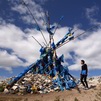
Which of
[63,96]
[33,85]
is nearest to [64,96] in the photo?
[63,96]

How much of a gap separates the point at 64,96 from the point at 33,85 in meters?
4.15

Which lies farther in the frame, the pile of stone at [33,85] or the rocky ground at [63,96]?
the pile of stone at [33,85]

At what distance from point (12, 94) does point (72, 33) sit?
9.61 meters

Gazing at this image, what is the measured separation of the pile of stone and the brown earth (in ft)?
4.22

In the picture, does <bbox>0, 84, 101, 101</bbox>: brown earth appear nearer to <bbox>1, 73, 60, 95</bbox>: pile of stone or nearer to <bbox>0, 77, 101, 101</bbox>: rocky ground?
<bbox>0, 77, 101, 101</bbox>: rocky ground

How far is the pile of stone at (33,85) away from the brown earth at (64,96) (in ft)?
4.22

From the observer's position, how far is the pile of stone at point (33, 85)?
818 inches

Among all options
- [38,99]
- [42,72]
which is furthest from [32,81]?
[38,99]

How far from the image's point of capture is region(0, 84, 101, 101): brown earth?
59.0ft

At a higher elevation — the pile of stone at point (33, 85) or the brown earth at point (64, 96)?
the pile of stone at point (33, 85)

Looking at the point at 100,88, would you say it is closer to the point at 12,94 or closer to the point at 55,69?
the point at 55,69

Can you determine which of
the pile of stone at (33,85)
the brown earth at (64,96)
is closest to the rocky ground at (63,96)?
the brown earth at (64,96)

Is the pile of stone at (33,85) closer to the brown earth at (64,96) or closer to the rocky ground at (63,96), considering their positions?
the rocky ground at (63,96)

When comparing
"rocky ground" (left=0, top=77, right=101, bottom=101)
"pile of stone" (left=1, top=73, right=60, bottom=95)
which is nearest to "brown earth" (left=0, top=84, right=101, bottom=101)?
"rocky ground" (left=0, top=77, right=101, bottom=101)
